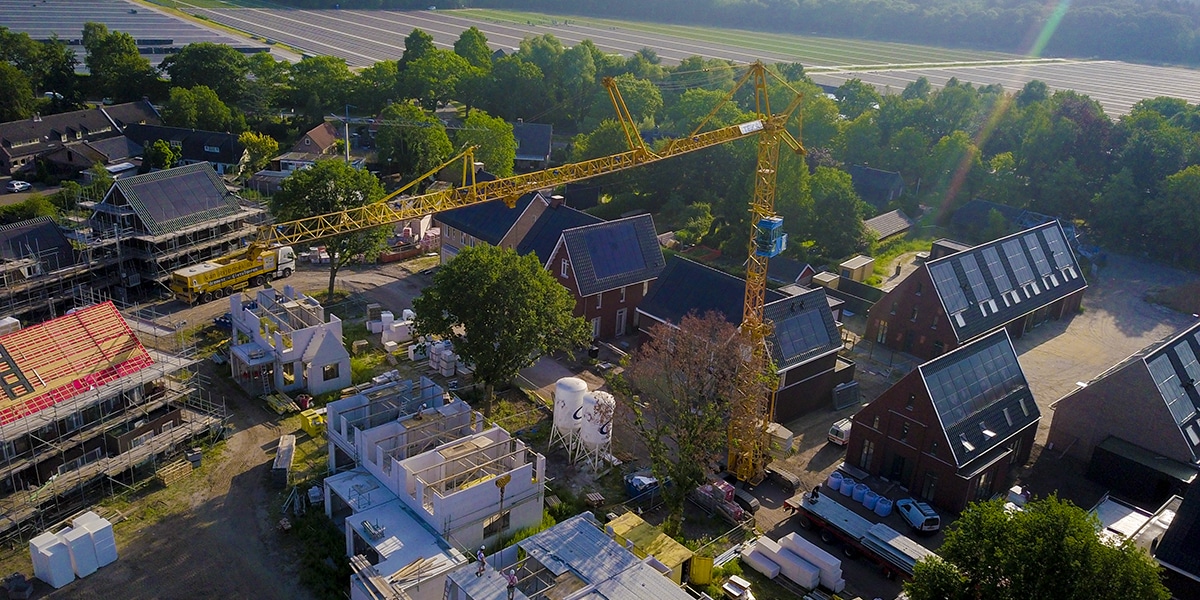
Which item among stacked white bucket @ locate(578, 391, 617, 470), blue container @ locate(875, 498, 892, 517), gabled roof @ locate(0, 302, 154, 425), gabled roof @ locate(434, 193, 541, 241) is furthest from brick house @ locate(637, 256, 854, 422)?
gabled roof @ locate(0, 302, 154, 425)

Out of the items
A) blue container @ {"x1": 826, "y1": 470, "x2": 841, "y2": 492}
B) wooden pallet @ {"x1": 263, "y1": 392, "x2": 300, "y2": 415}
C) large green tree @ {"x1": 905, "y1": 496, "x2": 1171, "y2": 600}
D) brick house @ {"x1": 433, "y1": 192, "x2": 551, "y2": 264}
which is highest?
large green tree @ {"x1": 905, "y1": 496, "x2": 1171, "y2": 600}

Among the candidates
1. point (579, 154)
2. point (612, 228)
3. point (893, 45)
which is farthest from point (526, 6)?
point (612, 228)

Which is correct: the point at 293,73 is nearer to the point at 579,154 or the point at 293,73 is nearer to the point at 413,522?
the point at 579,154

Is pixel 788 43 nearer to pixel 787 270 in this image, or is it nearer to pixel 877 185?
pixel 877 185

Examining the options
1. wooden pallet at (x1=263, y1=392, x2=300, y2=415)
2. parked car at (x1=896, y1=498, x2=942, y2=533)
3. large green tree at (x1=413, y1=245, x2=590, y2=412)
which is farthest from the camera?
wooden pallet at (x1=263, y1=392, x2=300, y2=415)

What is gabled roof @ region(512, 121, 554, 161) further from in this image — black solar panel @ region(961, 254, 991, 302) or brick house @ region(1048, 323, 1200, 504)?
brick house @ region(1048, 323, 1200, 504)

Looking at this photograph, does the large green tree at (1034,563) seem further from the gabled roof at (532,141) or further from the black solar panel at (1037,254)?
the gabled roof at (532,141)

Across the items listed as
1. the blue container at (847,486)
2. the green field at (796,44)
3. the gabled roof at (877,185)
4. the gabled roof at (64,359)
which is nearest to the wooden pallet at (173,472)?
the gabled roof at (64,359)

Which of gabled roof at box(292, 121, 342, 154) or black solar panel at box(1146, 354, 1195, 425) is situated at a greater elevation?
black solar panel at box(1146, 354, 1195, 425)
